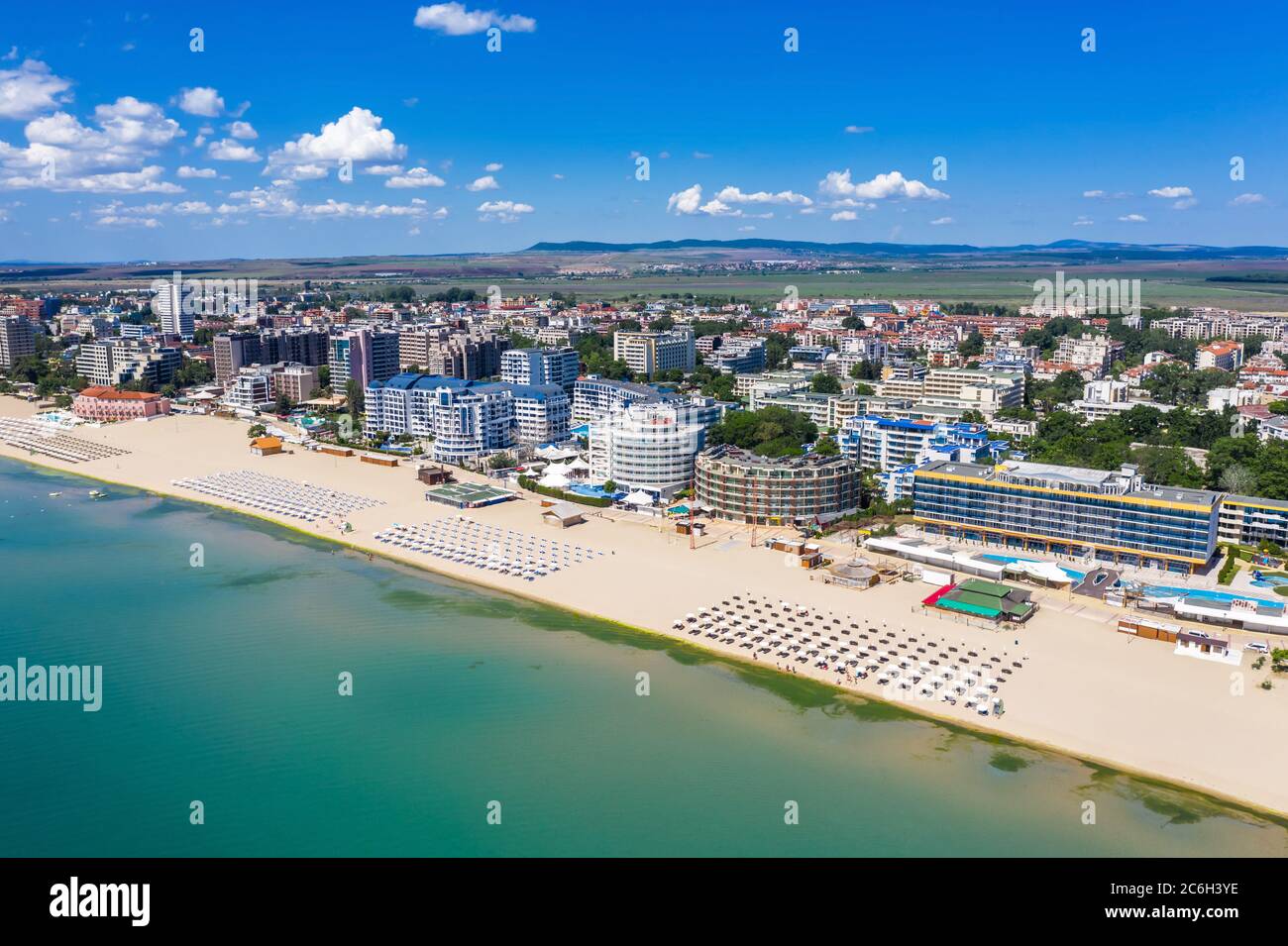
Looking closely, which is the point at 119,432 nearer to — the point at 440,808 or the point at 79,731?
the point at 79,731

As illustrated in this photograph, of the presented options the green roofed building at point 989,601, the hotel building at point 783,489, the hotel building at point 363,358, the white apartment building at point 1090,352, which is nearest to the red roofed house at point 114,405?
the hotel building at point 363,358

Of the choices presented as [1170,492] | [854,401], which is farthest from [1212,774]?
[854,401]

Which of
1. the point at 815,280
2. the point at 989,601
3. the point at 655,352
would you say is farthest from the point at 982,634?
the point at 815,280

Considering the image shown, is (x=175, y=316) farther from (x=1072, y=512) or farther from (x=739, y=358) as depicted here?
(x=1072, y=512)

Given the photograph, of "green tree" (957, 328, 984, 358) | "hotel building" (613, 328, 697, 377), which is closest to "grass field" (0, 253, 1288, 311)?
"green tree" (957, 328, 984, 358)

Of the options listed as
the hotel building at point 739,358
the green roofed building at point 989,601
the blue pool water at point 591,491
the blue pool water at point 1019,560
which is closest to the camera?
the green roofed building at point 989,601

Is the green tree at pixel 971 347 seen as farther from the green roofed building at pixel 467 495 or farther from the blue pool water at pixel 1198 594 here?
the blue pool water at pixel 1198 594
